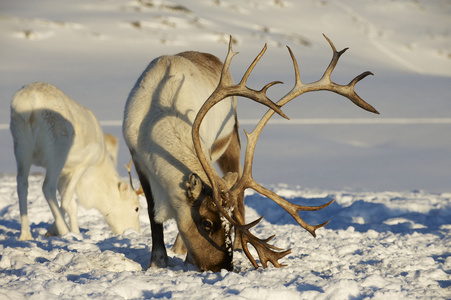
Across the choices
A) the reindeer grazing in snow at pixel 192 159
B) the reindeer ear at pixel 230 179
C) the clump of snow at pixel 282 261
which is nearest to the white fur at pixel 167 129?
the reindeer grazing in snow at pixel 192 159

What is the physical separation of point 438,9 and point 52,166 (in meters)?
37.4

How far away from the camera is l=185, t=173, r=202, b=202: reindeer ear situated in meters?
4.99

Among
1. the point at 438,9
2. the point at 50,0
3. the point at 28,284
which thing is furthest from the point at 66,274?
the point at 438,9

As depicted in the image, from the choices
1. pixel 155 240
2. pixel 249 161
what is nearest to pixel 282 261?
pixel 249 161

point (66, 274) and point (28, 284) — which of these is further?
point (66, 274)

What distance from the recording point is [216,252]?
5.10 m

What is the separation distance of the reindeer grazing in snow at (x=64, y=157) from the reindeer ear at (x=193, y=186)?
3098 millimetres

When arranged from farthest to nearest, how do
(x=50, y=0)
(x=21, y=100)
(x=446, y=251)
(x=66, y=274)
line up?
1. (x=50, y=0)
2. (x=21, y=100)
3. (x=446, y=251)
4. (x=66, y=274)

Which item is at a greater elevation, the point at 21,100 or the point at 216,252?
the point at 21,100

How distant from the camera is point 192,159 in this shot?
5.27 meters

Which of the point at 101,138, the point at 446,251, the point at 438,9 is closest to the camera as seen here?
the point at 446,251

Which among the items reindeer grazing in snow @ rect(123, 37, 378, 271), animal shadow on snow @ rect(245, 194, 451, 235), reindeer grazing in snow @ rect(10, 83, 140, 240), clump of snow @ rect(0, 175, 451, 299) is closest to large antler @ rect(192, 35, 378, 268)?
reindeer grazing in snow @ rect(123, 37, 378, 271)

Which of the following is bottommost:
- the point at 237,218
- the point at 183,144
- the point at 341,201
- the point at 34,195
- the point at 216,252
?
the point at 34,195

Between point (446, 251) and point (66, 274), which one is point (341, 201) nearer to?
point (446, 251)
